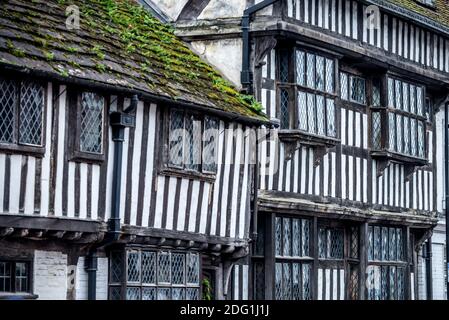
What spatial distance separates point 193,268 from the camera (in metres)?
21.7

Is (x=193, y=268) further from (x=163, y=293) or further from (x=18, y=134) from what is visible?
(x=18, y=134)

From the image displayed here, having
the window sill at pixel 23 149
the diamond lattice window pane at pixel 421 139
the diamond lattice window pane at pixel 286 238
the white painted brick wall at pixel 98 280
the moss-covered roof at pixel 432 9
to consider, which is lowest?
the white painted brick wall at pixel 98 280

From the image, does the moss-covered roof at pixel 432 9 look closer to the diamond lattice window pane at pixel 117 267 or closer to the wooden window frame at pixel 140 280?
the wooden window frame at pixel 140 280

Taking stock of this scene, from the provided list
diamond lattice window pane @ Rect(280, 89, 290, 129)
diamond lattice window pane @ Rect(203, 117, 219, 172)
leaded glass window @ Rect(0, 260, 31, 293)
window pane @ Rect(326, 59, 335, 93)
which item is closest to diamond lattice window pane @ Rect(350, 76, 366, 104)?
window pane @ Rect(326, 59, 335, 93)

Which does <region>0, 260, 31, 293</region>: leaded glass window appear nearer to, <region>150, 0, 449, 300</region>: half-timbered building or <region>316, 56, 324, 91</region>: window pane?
<region>150, 0, 449, 300</region>: half-timbered building

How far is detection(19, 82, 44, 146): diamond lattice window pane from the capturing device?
18469 mm

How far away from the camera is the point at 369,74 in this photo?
88.8ft

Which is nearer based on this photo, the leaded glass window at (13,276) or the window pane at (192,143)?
the leaded glass window at (13,276)

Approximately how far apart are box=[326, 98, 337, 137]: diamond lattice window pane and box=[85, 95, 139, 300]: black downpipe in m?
5.97

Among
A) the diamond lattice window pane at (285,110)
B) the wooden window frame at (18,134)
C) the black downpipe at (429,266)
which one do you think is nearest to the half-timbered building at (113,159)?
the wooden window frame at (18,134)

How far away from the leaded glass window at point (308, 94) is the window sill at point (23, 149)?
626cm

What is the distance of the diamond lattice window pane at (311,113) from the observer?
966 inches

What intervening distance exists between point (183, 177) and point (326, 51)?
4.99 m
